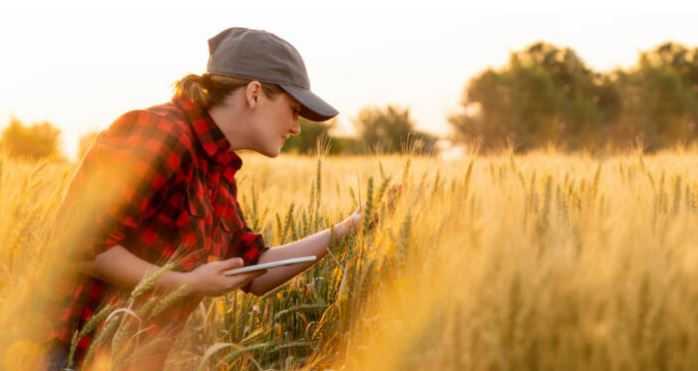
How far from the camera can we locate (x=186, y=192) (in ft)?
6.62

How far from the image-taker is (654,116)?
3303 centimetres

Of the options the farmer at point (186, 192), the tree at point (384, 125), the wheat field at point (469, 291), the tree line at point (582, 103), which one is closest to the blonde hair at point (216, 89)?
the farmer at point (186, 192)

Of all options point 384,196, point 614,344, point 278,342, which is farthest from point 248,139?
point 614,344

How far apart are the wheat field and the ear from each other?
1.34ft

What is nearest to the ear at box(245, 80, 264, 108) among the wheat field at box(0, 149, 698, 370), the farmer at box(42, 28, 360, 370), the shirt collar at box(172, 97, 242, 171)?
the farmer at box(42, 28, 360, 370)

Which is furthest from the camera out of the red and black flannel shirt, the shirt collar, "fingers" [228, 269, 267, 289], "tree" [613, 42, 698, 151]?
"tree" [613, 42, 698, 151]

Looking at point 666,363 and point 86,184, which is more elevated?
point 86,184

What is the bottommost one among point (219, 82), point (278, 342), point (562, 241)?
point (278, 342)

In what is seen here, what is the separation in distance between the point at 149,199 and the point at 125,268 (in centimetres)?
17

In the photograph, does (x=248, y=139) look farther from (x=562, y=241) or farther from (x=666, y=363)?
(x=666, y=363)

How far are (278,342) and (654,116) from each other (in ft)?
110

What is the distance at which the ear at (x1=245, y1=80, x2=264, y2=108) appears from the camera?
6.91ft

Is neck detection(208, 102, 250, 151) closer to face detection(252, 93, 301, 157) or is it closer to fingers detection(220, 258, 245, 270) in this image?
face detection(252, 93, 301, 157)

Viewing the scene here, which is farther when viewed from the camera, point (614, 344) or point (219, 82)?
point (219, 82)
